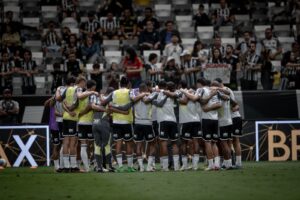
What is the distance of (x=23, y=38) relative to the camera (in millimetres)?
31562

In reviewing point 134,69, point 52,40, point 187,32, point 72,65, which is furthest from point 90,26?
point 134,69

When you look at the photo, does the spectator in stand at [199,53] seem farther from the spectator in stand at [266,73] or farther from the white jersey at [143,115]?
the white jersey at [143,115]

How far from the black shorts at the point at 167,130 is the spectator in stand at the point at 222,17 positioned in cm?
1020

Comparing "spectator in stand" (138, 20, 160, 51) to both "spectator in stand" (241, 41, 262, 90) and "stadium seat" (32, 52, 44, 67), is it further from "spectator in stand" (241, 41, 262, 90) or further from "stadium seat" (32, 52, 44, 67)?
"stadium seat" (32, 52, 44, 67)

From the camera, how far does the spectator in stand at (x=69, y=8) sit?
3244 cm

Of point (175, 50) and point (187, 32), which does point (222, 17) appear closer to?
point (187, 32)

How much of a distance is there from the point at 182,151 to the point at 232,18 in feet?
34.8

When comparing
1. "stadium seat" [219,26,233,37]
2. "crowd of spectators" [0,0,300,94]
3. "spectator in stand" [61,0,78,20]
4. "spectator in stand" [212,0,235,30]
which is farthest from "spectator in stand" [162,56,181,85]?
"spectator in stand" [61,0,78,20]

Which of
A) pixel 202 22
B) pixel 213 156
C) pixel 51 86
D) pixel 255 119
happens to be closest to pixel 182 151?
pixel 213 156

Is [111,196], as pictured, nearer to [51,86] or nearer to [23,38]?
[51,86]

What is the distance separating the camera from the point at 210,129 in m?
22.7

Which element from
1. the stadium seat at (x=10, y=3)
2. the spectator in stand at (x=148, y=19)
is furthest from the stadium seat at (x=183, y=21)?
the stadium seat at (x=10, y=3)

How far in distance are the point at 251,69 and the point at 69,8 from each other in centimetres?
833

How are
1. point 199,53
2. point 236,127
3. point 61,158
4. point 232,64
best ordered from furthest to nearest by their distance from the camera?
point 199,53 < point 232,64 < point 61,158 < point 236,127
